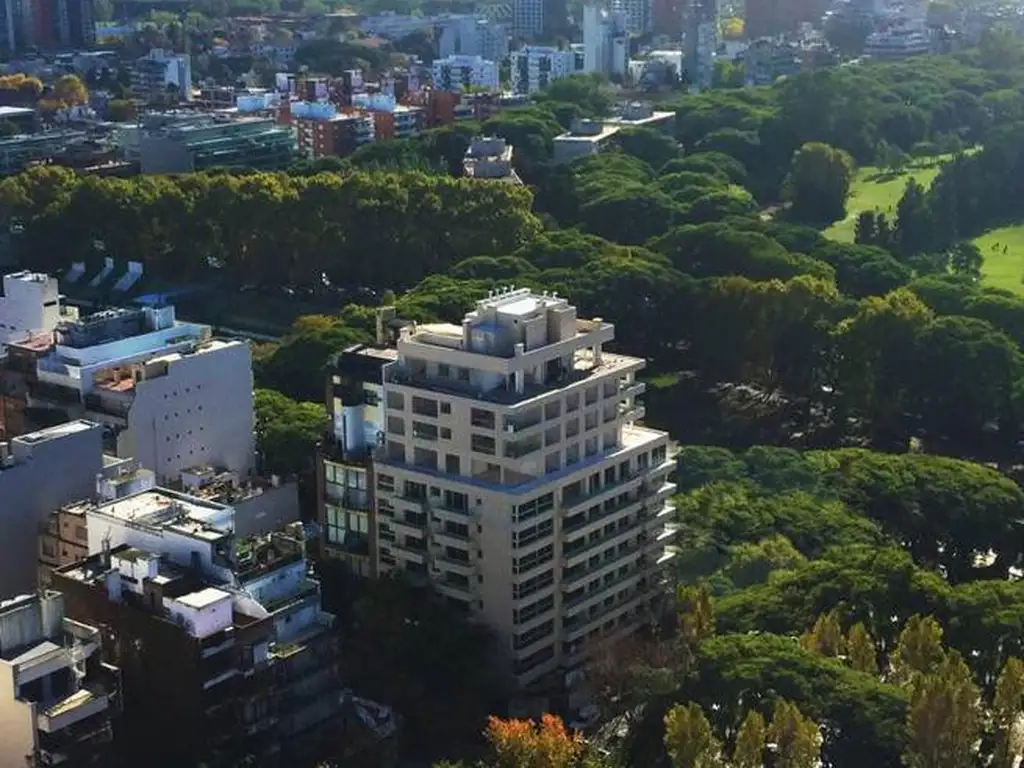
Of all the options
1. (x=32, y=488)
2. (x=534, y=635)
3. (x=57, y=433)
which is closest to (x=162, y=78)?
(x=57, y=433)

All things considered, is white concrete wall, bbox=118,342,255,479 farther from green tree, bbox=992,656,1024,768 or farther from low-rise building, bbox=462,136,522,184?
low-rise building, bbox=462,136,522,184

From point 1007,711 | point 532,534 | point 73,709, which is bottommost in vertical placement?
point 1007,711

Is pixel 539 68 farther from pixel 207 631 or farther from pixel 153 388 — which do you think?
pixel 207 631

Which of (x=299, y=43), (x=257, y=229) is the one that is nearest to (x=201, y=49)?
(x=299, y=43)

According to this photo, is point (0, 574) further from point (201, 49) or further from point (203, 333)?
point (201, 49)

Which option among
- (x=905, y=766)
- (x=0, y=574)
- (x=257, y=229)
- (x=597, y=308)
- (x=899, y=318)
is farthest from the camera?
(x=257, y=229)

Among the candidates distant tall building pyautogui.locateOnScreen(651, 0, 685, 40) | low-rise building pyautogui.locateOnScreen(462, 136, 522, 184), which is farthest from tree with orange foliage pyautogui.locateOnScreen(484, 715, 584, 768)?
distant tall building pyautogui.locateOnScreen(651, 0, 685, 40)
